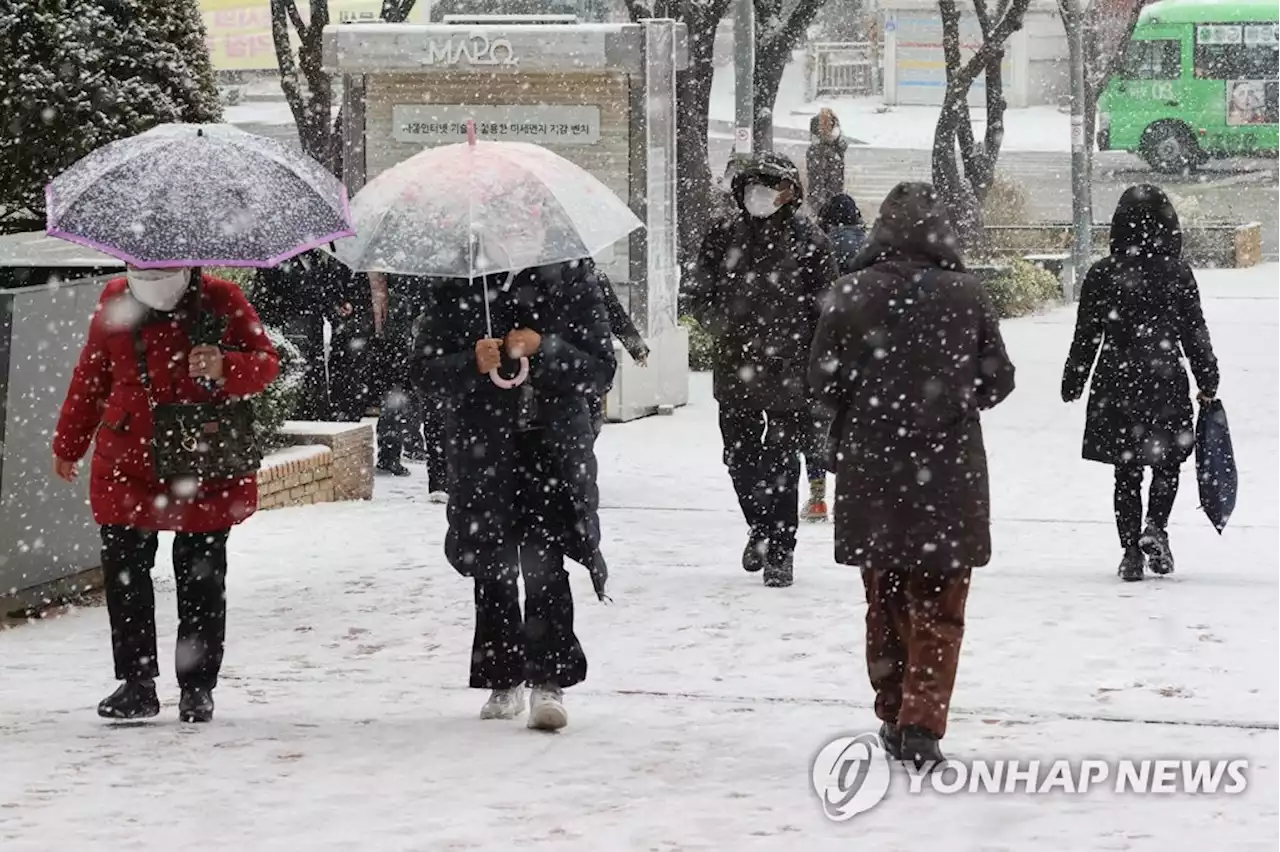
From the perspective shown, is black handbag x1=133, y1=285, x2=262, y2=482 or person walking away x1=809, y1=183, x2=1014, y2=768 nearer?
person walking away x1=809, y1=183, x2=1014, y2=768

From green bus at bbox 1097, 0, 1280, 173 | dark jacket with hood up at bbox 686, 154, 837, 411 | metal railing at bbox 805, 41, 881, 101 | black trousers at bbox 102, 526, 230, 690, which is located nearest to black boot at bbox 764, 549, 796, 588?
dark jacket with hood up at bbox 686, 154, 837, 411

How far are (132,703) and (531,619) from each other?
1225 mm

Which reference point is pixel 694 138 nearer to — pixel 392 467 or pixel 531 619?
pixel 392 467

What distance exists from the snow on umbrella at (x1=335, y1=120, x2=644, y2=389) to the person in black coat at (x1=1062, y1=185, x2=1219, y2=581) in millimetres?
3173

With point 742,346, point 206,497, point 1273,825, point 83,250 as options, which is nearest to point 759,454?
point 742,346

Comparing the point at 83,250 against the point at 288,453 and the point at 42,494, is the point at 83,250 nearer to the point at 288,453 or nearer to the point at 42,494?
the point at 42,494

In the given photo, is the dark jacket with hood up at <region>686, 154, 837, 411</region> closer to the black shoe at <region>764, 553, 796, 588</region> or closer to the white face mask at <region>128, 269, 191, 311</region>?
the black shoe at <region>764, 553, 796, 588</region>

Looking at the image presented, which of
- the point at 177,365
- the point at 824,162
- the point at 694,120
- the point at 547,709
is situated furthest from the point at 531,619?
the point at 824,162

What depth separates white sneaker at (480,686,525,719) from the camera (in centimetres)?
691

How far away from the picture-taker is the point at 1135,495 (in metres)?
9.61

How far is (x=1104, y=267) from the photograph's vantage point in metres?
9.46

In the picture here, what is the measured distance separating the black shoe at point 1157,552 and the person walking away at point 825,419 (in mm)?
1420

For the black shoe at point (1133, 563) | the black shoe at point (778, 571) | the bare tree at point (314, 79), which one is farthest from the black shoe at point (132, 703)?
the bare tree at point (314, 79)

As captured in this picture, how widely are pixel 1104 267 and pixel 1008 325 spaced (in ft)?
41.1
